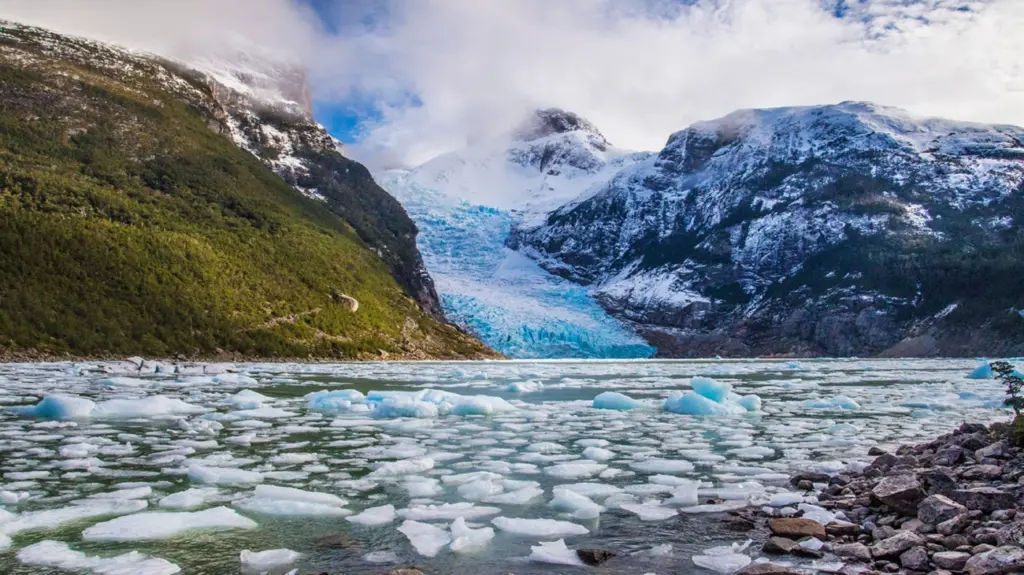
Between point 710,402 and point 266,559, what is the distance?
50.4 ft

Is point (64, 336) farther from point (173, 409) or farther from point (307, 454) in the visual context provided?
point (307, 454)

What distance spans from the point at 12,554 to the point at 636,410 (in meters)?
16.5

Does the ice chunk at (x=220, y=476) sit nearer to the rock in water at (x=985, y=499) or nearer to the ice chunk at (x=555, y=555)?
the ice chunk at (x=555, y=555)

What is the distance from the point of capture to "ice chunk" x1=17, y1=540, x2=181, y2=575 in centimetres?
524

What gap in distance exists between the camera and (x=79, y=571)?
5.19 metres

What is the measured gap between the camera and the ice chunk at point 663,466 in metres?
10.1

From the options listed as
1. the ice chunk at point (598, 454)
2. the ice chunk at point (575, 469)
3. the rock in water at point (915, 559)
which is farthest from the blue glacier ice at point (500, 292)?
the rock in water at point (915, 559)

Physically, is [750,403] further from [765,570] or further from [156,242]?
[156,242]

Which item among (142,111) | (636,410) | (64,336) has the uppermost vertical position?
(142,111)

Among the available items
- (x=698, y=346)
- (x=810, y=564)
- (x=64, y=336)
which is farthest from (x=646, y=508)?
(x=698, y=346)

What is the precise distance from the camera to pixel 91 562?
541 cm

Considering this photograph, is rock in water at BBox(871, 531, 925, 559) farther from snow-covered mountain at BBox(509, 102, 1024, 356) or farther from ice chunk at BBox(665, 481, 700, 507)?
snow-covered mountain at BBox(509, 102, 1024, 356)

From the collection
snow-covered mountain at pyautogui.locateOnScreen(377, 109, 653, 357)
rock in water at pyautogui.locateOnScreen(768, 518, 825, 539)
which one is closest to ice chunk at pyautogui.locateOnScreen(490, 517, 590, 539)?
rock in water at pyautogui.locateOnScreen(768, 518, 825, 539)

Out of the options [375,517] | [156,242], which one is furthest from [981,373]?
[156,242]
